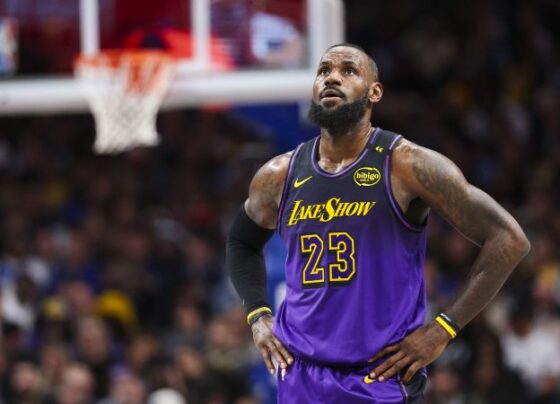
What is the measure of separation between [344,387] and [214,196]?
10.1 metres

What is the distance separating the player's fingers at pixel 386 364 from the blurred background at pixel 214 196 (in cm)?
479

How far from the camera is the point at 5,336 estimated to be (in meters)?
12.2

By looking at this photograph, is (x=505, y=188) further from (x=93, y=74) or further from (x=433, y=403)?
(x=93, y=74)

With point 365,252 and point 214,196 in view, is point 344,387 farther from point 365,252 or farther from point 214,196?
point 214,196

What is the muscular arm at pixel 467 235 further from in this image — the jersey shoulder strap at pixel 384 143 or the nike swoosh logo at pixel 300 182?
the nike swoosh logo at pixel 300 182

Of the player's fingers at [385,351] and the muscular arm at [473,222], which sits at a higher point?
the muscular arm at [473,222]

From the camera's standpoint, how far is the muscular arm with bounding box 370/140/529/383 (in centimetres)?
532

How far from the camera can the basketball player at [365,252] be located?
5.37 m

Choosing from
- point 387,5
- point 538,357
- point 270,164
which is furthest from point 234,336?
point 387,5

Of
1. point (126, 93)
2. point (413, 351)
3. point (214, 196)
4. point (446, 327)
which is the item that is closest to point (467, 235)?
point (446, 327)

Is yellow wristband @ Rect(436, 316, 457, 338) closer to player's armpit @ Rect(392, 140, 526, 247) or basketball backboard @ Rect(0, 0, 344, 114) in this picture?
player's armpit @ Rect(392, 140, 526, 247)

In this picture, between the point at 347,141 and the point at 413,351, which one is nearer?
the point at 413,351

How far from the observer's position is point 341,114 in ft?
18.2

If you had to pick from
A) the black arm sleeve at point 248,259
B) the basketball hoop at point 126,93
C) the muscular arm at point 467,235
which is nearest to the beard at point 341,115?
the muscular arm at point 467,235
